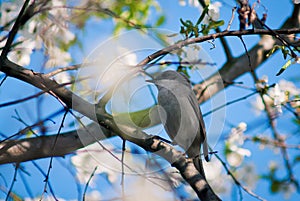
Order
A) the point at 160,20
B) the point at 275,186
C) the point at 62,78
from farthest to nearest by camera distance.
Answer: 1. the point at 275,186
2. the point at 160,20
3. the point at 62,78

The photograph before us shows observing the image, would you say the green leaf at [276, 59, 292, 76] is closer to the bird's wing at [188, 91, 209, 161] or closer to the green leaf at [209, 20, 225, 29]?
the green leaf at [209, 20, 225, 29]

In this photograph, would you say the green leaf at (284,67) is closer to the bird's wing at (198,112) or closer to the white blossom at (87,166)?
the bird's wing at (198,112)

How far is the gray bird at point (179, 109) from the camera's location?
10.7 feet

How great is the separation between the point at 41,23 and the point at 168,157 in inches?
53.1

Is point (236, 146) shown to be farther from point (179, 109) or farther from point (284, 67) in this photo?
point (284, 67)

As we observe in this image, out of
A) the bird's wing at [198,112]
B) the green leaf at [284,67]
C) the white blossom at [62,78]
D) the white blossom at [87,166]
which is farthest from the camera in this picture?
the white blossom at [62,78]

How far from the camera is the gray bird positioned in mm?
3256

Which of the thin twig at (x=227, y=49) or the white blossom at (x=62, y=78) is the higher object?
the thin twig at (x=227, y=49)

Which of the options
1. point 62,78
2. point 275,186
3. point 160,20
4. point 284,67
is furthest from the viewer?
point 275,186

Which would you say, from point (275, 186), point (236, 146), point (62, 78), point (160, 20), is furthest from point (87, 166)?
point (275, 186)

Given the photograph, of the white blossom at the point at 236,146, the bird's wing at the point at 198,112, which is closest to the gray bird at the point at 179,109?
the bird's wing at the point at 198,112

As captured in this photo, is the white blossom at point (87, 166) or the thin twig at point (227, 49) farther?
the thin twig at point (227, 49)

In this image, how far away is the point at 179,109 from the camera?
10.7 ft

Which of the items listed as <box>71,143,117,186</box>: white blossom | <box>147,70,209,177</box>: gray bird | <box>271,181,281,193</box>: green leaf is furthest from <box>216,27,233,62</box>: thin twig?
<box>71,143,117,186</box>: white blossom
